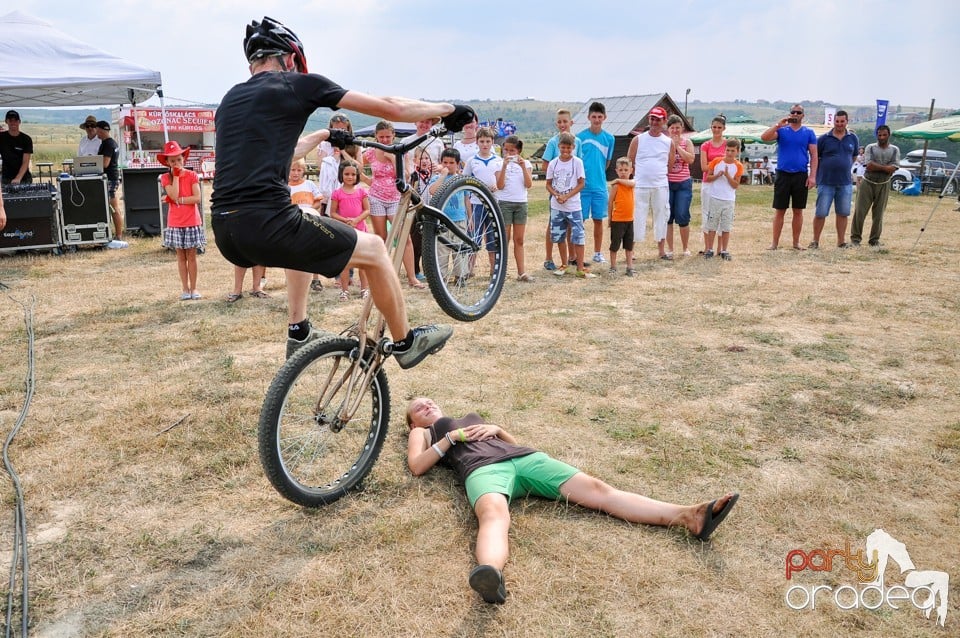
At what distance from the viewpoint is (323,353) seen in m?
3.51

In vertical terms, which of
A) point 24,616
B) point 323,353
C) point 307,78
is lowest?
point 24,616

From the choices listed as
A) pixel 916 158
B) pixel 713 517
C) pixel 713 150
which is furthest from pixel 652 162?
pixel 916 158

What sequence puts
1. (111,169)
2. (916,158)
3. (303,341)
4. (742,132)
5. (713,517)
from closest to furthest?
1. (713,517)
2. (303,341)
3. (111,169)
4. (916,158)
5. (742,132)

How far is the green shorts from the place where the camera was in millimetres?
3646

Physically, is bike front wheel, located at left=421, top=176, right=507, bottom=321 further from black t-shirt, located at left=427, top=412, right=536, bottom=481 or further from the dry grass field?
the dry grass field

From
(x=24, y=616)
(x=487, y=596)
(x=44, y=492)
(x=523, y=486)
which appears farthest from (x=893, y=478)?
(x=44, y=492)

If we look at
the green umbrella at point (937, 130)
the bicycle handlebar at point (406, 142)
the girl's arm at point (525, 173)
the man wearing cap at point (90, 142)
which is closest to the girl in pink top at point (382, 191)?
the girl's arm at point (525, 173)

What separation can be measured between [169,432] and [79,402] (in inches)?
39.4

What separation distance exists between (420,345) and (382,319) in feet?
0.78

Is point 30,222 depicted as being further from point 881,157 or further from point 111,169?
point 881,157

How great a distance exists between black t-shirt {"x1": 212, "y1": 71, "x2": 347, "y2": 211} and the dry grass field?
5.38 feet

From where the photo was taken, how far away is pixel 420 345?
373cm

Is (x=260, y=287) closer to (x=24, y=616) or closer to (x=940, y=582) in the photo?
(x=24, y=616)

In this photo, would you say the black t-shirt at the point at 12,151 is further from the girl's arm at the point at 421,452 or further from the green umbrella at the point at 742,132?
the green umbrella at the point at 742,132
